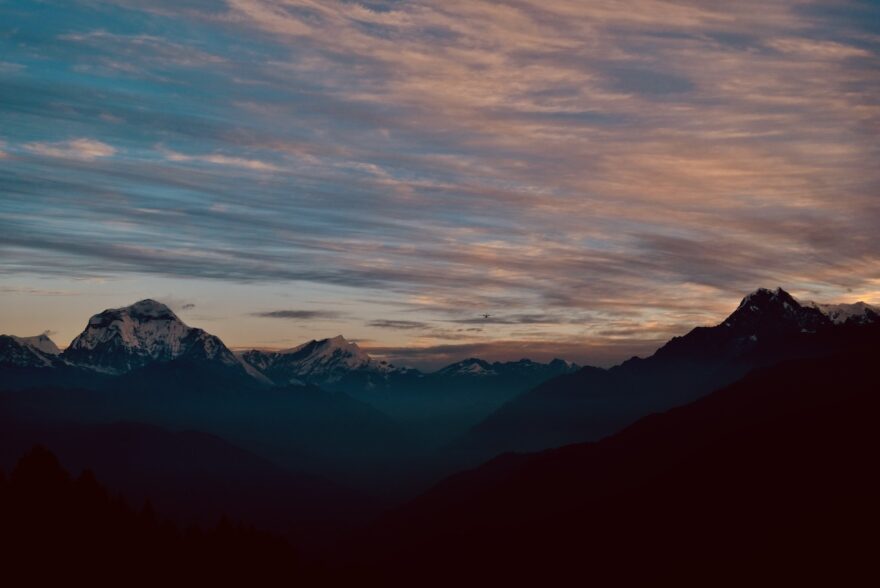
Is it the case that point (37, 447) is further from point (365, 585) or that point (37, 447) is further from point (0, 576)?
point (365, 585)

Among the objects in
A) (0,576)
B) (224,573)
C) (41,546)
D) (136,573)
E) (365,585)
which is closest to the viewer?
(0,576)

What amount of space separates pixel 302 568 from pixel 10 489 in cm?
6068

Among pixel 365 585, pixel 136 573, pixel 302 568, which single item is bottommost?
pixel 365 585

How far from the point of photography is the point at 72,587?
88.6 m

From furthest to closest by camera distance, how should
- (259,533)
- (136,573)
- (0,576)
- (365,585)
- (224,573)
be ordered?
1. (365,585)
2. (259,533)
3. (224,573)
4. (136,573)
5. (0,576)

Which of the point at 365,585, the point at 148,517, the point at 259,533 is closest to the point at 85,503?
the point at 148,517

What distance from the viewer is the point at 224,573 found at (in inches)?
4488

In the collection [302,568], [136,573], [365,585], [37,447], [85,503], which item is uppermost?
[37,447]

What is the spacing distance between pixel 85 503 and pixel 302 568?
5178 cm

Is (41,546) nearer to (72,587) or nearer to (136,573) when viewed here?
(72,587)

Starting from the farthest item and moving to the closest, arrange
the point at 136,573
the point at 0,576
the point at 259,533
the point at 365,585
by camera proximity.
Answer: the point at 365,585 → the point at 259,533 → the point at 136,573 → the point at 0,576

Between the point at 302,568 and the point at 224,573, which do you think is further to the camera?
the point at 302,568

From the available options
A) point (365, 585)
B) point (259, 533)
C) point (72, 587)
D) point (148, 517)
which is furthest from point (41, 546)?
point (365, 585)

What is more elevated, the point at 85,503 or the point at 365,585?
the point at 85,503
